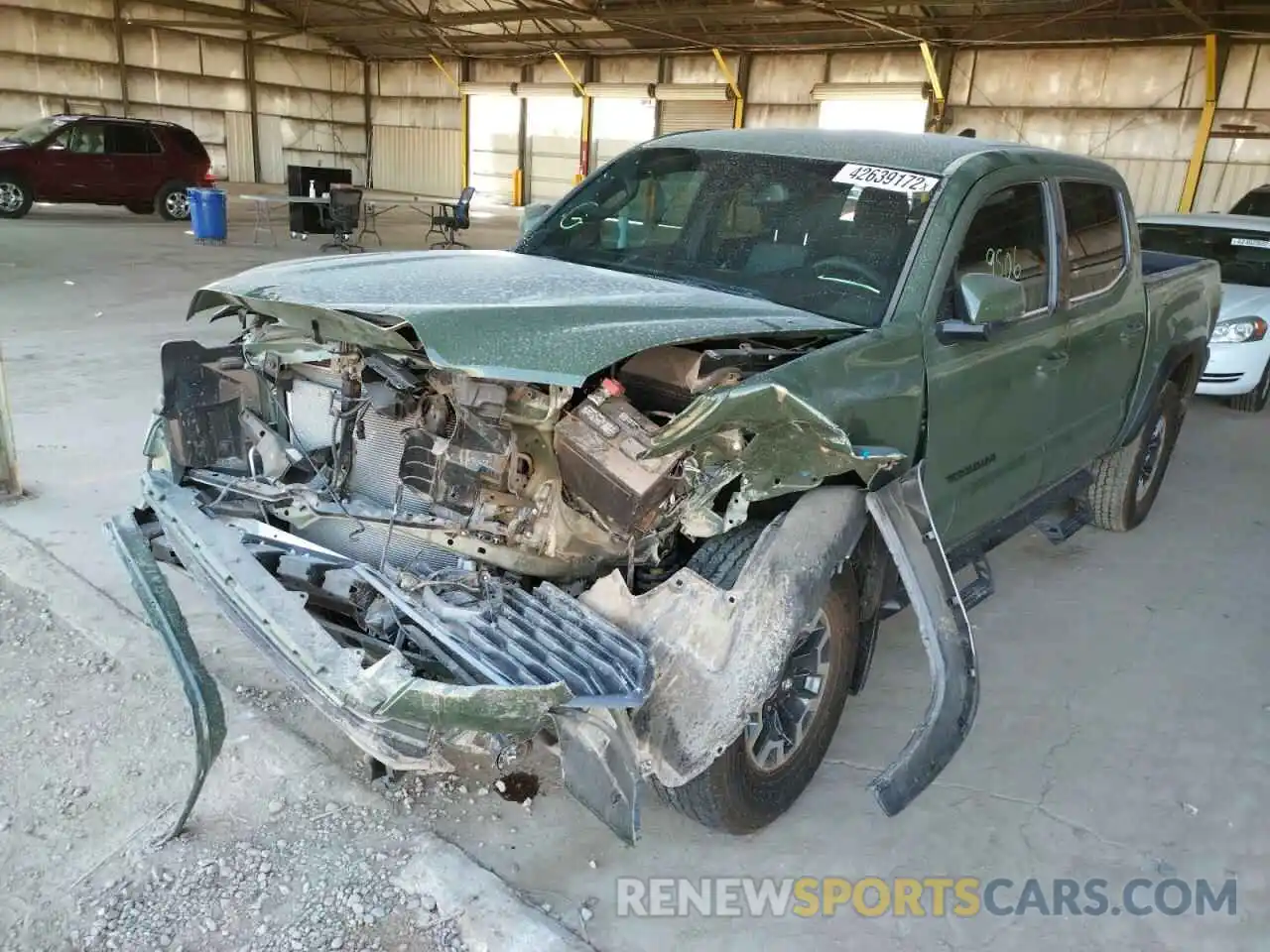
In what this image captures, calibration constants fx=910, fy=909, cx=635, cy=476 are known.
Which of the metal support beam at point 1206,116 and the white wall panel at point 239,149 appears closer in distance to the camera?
the metal support beam at point 1206,116

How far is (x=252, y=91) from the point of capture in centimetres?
2788

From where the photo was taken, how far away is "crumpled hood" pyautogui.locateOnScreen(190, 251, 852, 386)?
215cm

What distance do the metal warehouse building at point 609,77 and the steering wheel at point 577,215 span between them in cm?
1553

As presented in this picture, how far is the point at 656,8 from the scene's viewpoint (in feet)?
66.1

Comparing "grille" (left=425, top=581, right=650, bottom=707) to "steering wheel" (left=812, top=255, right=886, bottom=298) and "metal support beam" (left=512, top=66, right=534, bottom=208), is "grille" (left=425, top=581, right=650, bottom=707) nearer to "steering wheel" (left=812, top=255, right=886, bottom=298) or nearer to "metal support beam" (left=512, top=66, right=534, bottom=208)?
"steering wheel" (left=812, top=255, right=886, bottom=298)

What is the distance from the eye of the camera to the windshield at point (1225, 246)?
7.73 metres

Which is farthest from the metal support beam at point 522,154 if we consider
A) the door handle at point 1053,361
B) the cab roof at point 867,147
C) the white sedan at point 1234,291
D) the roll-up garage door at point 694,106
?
the door handle at point 1053,361

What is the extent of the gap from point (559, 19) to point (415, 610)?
2457cm

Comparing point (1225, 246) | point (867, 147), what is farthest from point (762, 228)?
point (1225, 246)

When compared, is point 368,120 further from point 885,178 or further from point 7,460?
point 885,178

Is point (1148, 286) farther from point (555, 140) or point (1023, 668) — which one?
point (555, 140)

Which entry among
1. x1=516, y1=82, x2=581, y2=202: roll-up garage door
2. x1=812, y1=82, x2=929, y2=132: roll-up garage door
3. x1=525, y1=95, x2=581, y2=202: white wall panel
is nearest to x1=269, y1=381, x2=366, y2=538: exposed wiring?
x1=812, y1=82, x2=929, y2=132: roll-up garage door

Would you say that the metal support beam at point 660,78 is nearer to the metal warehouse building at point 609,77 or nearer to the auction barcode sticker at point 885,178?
the metal warehouse building at point 609,77

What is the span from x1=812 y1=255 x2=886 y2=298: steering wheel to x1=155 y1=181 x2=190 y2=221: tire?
58.2 feet
